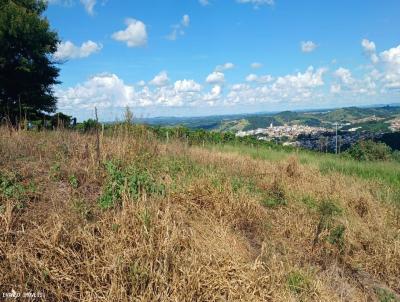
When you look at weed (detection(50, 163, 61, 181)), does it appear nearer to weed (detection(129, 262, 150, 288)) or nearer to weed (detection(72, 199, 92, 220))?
weed (detection(72, 199, 92, 220))

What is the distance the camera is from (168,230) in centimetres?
408

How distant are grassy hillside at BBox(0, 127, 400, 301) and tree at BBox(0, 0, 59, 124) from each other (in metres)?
11.1

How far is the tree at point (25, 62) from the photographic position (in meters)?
16.9

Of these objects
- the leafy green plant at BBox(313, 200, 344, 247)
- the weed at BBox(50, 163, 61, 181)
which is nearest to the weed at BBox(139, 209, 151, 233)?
the weed at BBox(50, 163, 61, 181)

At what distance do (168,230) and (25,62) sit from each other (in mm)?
16258

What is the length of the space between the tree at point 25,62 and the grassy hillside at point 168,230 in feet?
36.4

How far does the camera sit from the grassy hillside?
3.60m

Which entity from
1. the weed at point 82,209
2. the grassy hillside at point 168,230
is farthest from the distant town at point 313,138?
the weed at point 82,209

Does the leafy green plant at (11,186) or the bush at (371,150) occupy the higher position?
the leafy green plant at (11,186)

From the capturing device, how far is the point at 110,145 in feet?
23.1

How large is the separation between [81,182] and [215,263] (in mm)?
2660

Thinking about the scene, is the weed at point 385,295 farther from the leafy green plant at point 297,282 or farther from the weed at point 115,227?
the weed at point 115,227

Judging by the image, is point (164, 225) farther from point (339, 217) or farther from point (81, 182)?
point (339, 217)

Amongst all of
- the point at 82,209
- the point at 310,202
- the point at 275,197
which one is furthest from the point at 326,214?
the point at 82,209
